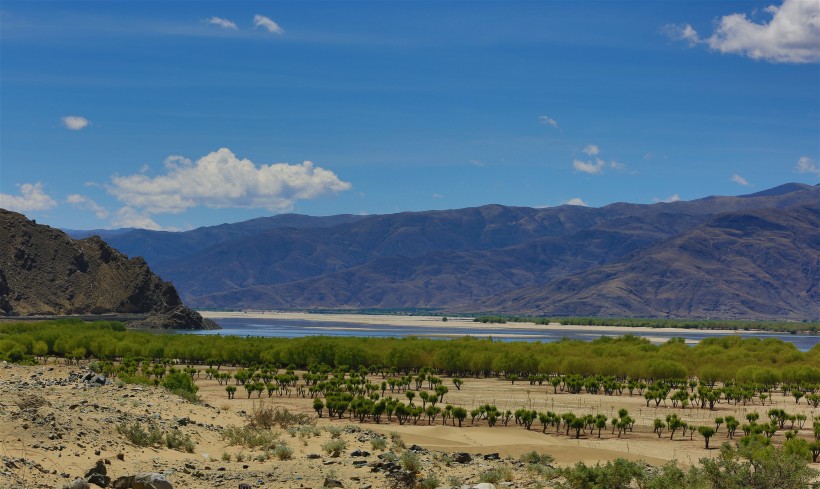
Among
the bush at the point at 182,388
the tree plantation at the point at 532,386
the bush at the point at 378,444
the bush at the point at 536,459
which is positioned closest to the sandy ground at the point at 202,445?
the bush at the point at 378,444

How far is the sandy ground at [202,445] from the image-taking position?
3177 cm

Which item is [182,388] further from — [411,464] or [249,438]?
[411,464]

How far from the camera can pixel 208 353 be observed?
130 metres

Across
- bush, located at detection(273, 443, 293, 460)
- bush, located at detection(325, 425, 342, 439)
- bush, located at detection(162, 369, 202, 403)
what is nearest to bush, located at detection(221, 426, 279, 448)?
bush, located at detection(273, 443, 293, 460)

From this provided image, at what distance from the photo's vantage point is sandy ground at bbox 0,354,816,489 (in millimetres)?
31766

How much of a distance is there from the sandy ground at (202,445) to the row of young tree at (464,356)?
154ft

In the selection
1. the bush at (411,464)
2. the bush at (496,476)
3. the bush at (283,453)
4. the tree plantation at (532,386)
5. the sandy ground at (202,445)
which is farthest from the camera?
the tree plantation at (532,386)

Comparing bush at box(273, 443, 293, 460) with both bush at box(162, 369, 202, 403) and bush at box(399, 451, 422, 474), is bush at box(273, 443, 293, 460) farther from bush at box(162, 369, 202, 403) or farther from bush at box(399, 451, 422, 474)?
bush at box(162, 369, 202, 403)

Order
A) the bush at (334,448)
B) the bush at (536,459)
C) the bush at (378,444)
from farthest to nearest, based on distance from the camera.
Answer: the bush at (536,459)
the bush at (378,444)
the bush at (334,448)

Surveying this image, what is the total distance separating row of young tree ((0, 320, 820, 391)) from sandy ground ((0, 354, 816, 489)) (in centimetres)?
4709

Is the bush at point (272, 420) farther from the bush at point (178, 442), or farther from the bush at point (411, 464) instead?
the bush at point (411, 464)

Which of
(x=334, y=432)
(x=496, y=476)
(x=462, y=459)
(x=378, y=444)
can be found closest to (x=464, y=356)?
(x=334, y=432)

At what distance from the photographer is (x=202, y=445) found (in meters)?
39.8

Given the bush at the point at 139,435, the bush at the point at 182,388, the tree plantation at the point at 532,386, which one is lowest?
the tree plantation at the point at 532,386
